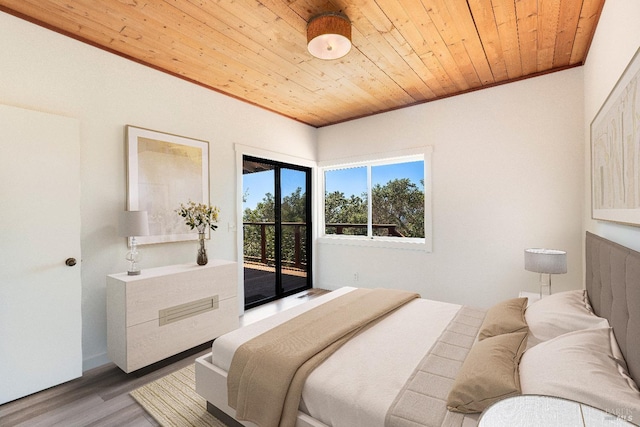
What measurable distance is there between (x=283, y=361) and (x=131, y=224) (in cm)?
183

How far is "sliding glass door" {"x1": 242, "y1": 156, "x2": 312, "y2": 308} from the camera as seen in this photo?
408cm

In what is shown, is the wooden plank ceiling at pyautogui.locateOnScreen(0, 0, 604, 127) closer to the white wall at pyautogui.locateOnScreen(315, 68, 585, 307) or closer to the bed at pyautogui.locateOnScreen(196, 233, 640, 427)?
the white wall at pyautogui.locateOnScreen(315, 68, 585, 307)

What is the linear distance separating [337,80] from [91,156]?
2477 mm

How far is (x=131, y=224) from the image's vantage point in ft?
8.21

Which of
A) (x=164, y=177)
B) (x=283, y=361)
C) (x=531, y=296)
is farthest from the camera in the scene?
(x=164, y=177)

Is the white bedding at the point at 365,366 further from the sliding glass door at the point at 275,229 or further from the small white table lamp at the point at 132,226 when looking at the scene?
the sliding glass door at the point at 275,229

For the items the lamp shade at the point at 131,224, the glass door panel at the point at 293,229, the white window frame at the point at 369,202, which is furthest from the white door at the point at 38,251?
the white window frame at the point at 369,202

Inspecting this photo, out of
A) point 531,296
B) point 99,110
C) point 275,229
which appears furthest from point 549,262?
point 99,110

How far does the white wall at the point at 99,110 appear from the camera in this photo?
7.31 ft

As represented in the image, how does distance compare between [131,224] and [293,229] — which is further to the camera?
[293,229]

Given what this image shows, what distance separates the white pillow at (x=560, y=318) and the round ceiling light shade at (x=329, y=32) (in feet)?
7.32

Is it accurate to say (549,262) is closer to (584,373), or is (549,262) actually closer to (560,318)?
(560,318)

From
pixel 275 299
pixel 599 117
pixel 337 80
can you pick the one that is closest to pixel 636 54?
pixel 599 117

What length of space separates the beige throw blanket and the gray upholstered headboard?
4.09ft
